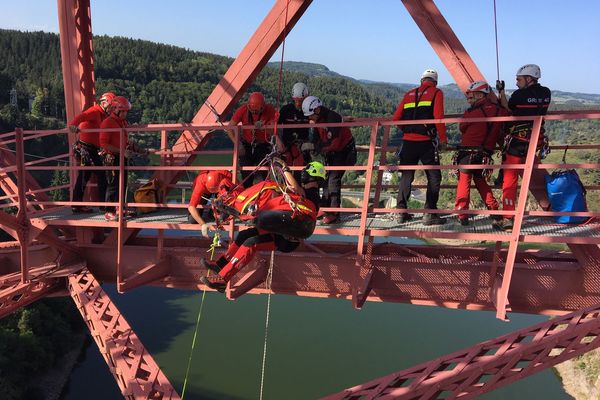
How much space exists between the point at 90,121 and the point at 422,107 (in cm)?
417

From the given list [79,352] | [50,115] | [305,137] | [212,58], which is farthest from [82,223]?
[212,58]

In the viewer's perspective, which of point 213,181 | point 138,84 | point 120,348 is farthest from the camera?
point 138,84

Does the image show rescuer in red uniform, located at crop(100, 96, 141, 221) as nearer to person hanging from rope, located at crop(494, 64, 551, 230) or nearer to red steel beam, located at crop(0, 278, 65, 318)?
red steel beam, located at crop(0, 278, 65, 318)

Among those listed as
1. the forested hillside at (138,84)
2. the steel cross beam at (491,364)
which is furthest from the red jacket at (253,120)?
the forested hillside at (138,84)

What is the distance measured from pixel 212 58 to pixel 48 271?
157 m

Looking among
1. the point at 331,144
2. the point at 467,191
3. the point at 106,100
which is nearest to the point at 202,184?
the point at 331,144

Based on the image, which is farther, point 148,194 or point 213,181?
point 148,194

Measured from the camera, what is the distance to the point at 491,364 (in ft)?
11.0

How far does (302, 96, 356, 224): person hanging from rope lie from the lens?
5160 millimetres

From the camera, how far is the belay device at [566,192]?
443cm

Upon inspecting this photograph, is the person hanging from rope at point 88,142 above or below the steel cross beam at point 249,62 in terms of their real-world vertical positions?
below

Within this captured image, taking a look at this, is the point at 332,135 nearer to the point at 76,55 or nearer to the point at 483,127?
the point at 483,127

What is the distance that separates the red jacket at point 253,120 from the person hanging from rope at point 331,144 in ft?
1.70

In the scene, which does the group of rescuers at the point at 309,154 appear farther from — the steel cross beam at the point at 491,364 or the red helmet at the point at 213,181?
the steel cross beam at the point at 491,364
